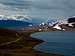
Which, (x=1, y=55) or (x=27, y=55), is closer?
(x=1, y=55)

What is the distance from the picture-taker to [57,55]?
295 ft

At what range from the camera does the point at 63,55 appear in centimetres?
9044

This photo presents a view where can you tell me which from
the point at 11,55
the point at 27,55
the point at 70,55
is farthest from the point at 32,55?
the point at 70,55

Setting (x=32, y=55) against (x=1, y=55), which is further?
(x=32, y=55)

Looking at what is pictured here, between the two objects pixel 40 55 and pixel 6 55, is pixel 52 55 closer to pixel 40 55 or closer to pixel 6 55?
pixel 40 55

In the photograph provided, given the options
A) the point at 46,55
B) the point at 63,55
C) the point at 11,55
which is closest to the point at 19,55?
the point at 11,55

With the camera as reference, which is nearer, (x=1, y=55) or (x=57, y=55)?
(x=1, y=55)

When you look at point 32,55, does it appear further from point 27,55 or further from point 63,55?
point 63,55

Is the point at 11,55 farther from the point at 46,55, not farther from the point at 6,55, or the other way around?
the point at 46,55

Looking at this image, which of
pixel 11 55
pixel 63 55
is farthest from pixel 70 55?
pixel 11 55

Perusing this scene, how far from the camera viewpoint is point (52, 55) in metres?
89.3

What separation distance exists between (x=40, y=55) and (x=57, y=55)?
6318mm

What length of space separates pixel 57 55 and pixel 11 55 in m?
17.0

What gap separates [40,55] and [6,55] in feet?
41.3
